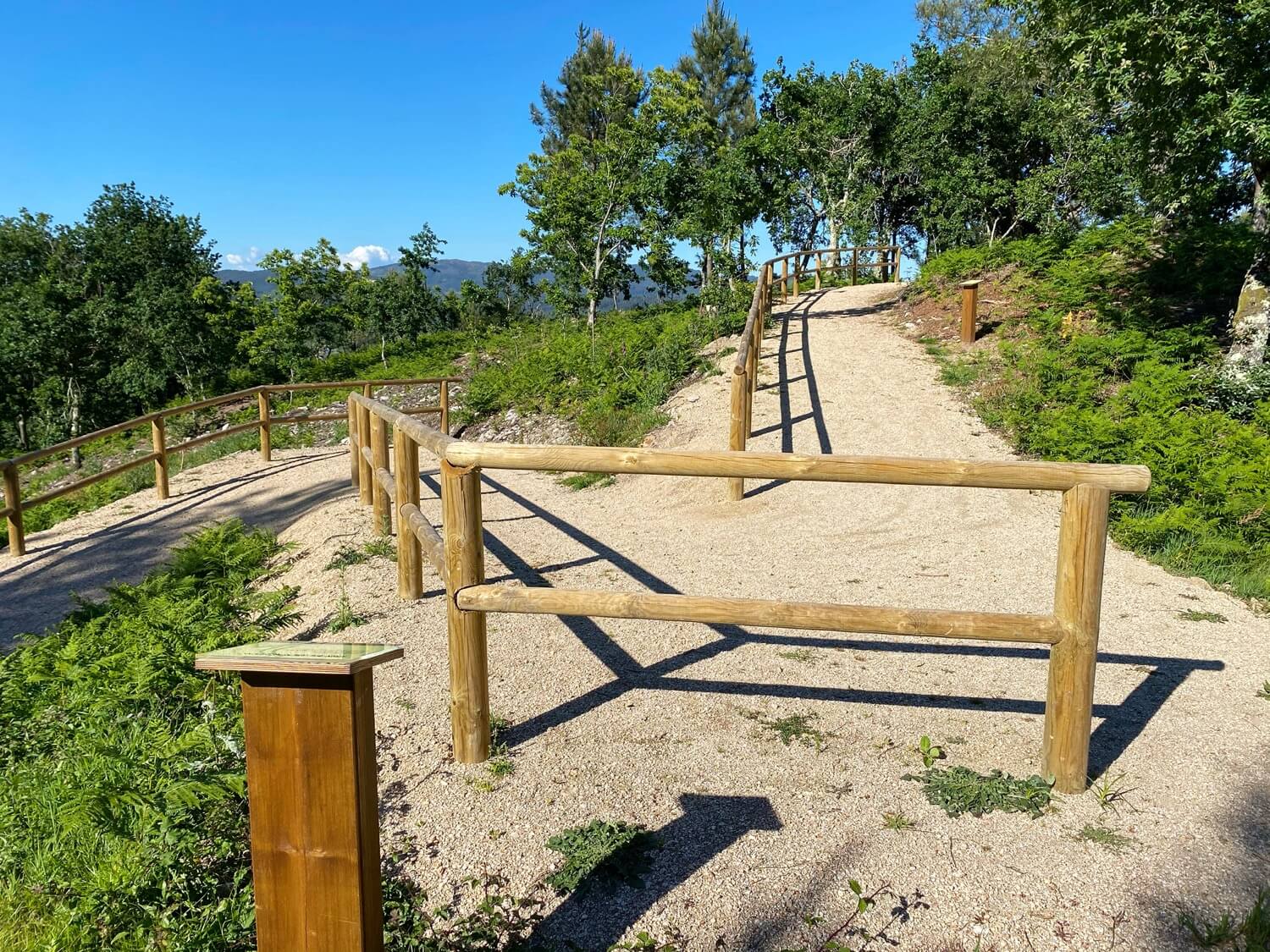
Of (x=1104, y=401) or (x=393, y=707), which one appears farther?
(x=1104, y=401)

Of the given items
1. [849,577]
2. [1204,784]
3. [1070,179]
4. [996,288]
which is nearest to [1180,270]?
[996,288]

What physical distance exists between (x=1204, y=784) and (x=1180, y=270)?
11117 millimetres

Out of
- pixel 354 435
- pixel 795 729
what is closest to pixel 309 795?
pixel 795 729

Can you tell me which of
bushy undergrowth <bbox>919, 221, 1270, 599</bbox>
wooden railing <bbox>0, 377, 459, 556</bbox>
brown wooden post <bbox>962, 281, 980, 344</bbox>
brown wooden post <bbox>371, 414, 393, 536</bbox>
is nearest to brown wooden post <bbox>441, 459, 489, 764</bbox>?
brown wooden post <bbox>371, 414, 393, 536</bbox>

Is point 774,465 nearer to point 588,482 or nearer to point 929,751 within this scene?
point 929,751

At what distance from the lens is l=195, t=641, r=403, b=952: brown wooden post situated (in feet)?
5.66

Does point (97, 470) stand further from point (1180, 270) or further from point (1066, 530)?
point (1180, 270)

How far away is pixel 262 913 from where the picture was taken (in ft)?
5.83

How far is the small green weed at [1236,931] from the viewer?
2186 mm

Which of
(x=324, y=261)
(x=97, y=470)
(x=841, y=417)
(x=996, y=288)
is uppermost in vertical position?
(x=324, y=261)

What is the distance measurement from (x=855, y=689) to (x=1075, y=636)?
1.24 meters

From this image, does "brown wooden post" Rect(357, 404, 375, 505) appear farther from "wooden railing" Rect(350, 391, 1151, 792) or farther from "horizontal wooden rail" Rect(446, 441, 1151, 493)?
"horizontal wooden rail" Rect(446, 441, 1151, 493)

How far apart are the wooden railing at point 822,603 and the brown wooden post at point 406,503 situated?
176cm

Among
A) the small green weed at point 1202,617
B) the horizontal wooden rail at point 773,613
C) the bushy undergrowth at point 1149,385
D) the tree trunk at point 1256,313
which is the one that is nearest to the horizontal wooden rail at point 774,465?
the horizontal wooden rail at point 773,613
